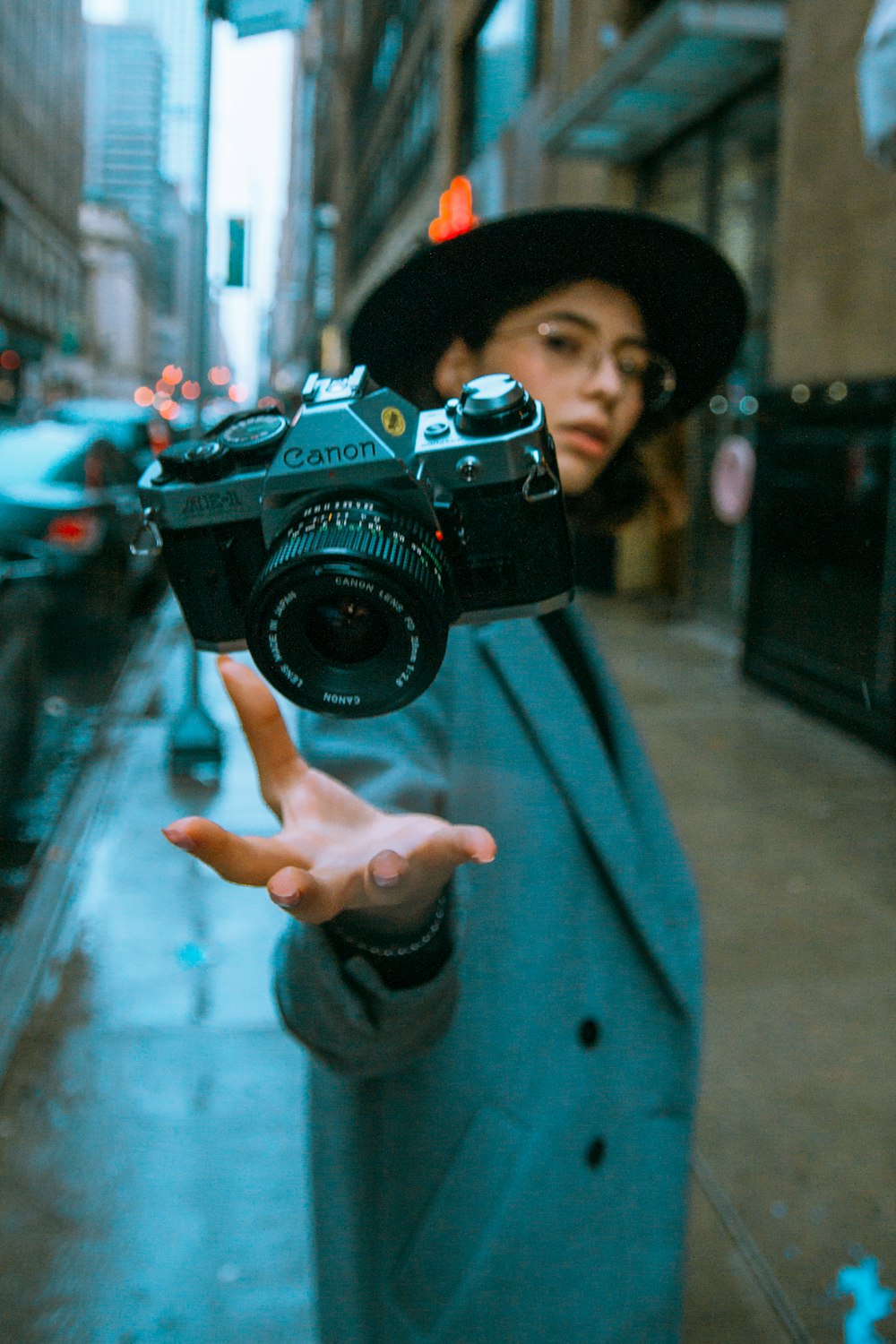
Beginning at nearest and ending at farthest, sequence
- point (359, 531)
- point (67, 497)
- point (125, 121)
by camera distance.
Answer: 1. point (359, 531)
2. point (67, 497)
3. point (125, 121)

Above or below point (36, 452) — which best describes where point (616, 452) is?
below

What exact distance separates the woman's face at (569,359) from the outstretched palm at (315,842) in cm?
24

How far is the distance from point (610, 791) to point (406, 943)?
0.40m

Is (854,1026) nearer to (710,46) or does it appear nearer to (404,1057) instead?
(404,1057)

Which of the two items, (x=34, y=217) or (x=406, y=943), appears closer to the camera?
(x=406, y=943)

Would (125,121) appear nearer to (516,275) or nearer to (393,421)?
(516,275)

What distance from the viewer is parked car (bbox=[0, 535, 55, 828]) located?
420cm

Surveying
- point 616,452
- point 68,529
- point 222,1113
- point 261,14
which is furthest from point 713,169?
point 261,14

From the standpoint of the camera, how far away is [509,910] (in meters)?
1.23

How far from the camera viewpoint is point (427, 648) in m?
0.58

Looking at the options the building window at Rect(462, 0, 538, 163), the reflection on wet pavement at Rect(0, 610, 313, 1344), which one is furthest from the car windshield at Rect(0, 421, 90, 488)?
the building window at Rect(462, 0, 538, 163)

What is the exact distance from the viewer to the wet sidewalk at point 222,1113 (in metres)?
2.19

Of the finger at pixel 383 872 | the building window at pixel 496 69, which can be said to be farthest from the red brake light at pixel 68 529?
the building window at pixel 496 69

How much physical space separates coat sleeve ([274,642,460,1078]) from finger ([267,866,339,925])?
0.55ft
